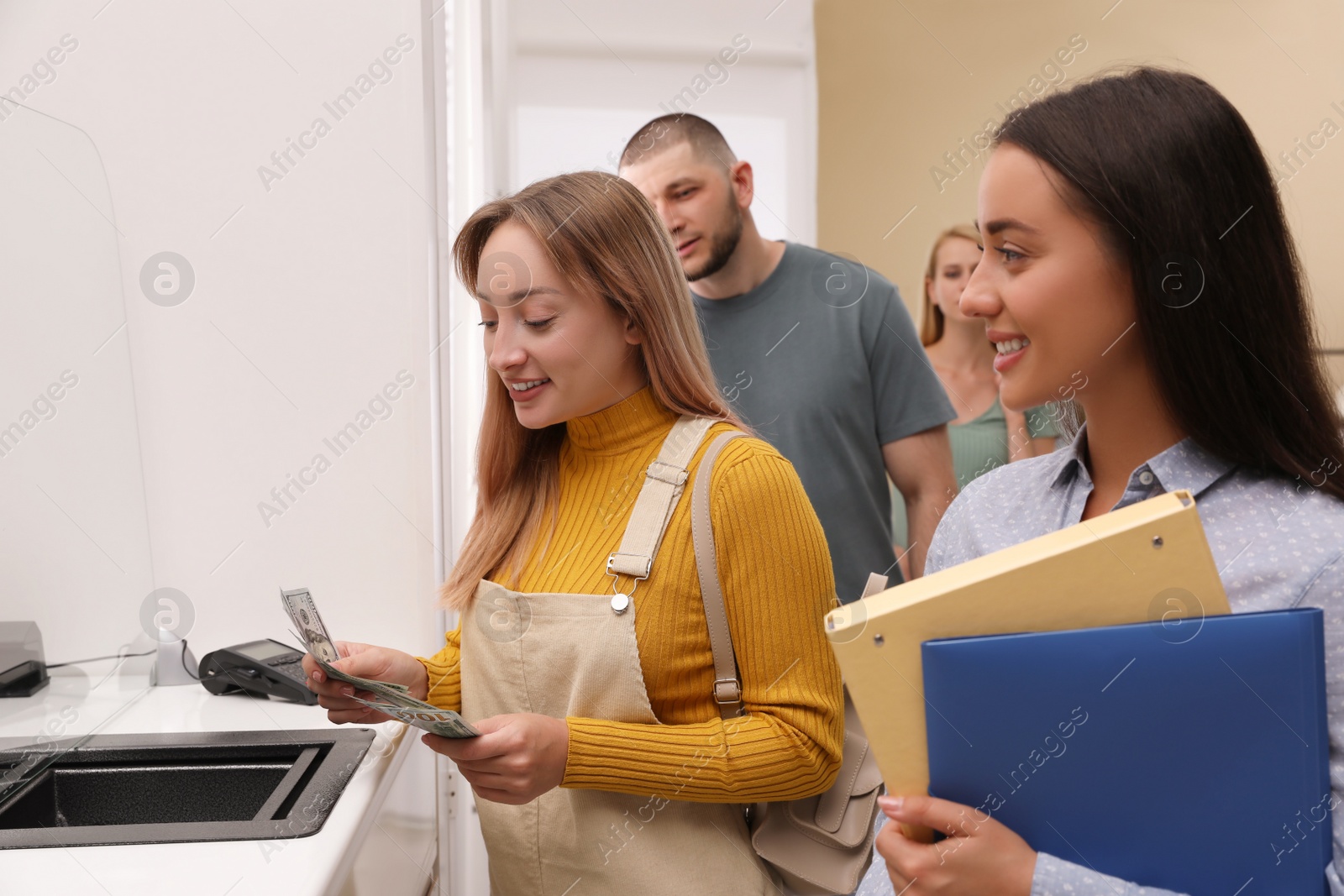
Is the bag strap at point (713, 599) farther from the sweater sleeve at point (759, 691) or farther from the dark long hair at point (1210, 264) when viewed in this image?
the dark long hair at point (1210, 264)

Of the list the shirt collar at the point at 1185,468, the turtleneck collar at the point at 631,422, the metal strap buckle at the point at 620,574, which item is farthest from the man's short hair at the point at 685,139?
the shirt collar at the point at 1185,468

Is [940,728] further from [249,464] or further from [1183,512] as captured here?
[249,464]

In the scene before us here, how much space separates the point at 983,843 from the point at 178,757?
110 cm

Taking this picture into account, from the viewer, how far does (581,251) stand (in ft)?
4.07

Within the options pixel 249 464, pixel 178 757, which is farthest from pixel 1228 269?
pixel 249 464

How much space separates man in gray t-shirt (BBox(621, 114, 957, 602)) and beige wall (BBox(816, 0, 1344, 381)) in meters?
1.47

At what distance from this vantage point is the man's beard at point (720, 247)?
205 cm

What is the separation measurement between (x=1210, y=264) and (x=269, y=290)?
1.48m

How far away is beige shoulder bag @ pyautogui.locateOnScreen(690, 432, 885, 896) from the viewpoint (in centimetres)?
114

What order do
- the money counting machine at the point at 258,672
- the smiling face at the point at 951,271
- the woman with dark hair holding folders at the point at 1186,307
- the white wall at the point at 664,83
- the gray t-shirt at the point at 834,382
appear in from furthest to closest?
the white wall at the point at 664,83
the smiling face at the point at 951,271
the gray t-shirt at the point at 834,382
the money counting machine at the point at 258,672
the woman with dark hair holding folders at the point at 1186,307

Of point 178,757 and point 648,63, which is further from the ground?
point 648,63

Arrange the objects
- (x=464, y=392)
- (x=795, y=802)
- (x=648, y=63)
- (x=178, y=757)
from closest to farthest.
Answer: (x=795, y=802)
(x=178, y=757)
(x=464, y=392)
(x=648, y=63)

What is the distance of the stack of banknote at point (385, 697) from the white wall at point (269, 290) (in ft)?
2.28

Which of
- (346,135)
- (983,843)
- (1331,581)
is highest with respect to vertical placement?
(346,135)
